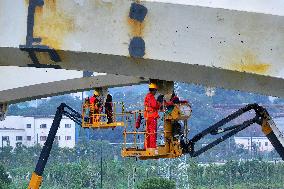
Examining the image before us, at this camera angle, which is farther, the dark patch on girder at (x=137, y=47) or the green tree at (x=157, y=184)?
the green tree at (x=157, y=184)

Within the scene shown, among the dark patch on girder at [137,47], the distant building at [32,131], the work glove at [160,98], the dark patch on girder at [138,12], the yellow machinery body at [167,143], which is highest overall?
the distant building at [32,131]

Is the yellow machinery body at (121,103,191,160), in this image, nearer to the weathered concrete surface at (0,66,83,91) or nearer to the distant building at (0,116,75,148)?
the weathered concrete surface at (0,66,83,91)

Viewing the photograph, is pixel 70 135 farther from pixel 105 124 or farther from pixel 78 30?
pixel 78 30

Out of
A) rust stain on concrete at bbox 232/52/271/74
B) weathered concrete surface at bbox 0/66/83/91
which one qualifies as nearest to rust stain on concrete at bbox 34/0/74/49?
rust stain on concrete at bbox 232/52/271/74

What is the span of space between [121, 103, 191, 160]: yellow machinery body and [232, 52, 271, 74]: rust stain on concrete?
737 centimetres

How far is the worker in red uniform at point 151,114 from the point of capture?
14.3m

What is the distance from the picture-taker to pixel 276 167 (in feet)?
191

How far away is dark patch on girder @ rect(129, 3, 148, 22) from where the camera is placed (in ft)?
25.4

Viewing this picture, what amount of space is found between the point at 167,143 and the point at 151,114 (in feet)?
4.50

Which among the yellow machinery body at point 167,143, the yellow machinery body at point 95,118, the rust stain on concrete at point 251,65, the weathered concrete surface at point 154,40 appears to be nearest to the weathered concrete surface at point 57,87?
the yellow machinery body at point 95,118

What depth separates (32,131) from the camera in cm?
10412

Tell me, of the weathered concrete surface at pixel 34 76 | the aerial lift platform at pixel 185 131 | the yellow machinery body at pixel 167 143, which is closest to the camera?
the aerial lift platform at pixel 185 131

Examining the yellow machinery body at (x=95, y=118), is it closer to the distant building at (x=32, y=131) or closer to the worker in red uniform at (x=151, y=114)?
the worker in red uniform at (x=151, y=114)

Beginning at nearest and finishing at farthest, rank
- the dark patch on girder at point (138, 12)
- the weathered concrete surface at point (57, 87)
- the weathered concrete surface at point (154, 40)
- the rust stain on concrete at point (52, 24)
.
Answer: the weathered concrete surface at point (154, 40) < the dark patch on girder at point (138, 12) < the rust stain on concrete at point (52, 24) < the weathered concrete surface at point (57, 87)
